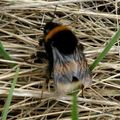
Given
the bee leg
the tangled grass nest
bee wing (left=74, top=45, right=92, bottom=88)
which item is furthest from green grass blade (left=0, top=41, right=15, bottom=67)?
bee wing (left=74, top=45, right=92, bottom=88)

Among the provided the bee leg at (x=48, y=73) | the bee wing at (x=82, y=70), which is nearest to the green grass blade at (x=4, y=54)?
the bee leg at (x=48, y=73)

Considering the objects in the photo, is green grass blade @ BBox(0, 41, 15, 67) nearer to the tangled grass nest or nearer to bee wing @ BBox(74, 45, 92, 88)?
the tangled grass nest

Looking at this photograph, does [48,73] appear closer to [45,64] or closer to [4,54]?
[45,64]

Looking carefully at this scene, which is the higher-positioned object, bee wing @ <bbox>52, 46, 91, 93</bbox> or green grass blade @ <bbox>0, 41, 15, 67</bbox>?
green grass blade @ <bbox>0, 41, 15, 67</bbox>

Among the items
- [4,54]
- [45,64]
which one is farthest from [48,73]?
[4,54]

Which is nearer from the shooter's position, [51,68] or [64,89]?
[64,89]

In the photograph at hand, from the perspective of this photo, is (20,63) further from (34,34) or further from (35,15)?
(35,15)

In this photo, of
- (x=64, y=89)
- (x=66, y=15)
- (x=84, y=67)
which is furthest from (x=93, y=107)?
(x=66, y=15)
